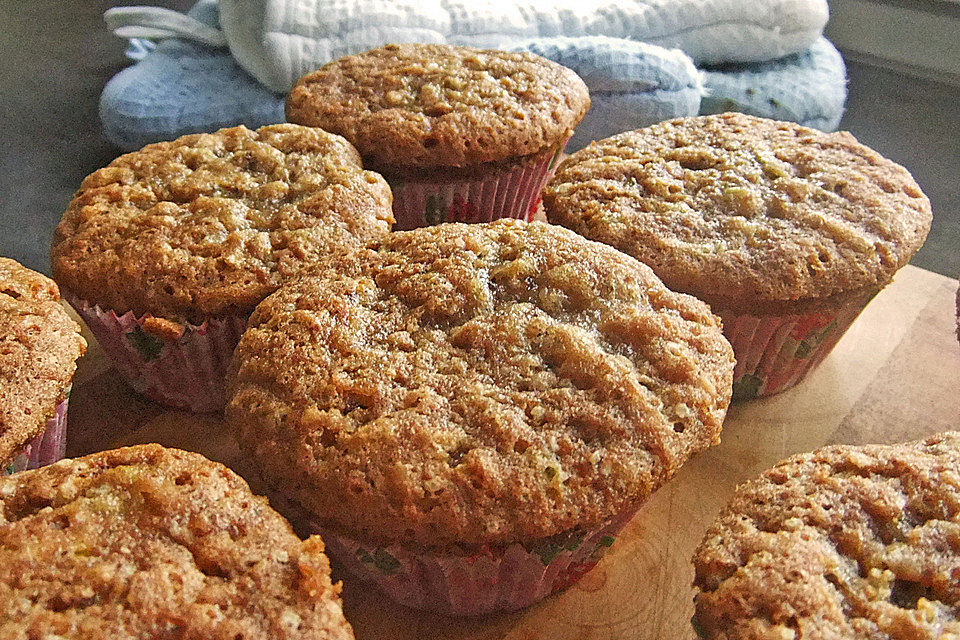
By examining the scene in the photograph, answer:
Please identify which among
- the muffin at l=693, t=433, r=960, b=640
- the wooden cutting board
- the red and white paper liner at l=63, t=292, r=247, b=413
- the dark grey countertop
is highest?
the muffin at l=693, t=433, r=960, b=640

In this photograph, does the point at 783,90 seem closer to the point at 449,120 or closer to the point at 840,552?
the point at 449,120

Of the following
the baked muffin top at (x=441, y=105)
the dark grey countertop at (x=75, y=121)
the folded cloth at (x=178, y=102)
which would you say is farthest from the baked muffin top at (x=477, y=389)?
the dark grey countertop at (x=75, y=121)

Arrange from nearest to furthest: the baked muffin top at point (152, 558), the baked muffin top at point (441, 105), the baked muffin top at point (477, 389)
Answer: the baked muffin top at point (152, 558)
the baked muffin top at point (477, 389)
the baked muffin top at point (441, 105)

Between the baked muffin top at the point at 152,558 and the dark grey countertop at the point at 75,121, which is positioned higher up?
the baked muffin top at the point at 152,558

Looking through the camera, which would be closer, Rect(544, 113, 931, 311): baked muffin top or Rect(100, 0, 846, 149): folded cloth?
Rect(544, 113, 931, 311): baked muffin top

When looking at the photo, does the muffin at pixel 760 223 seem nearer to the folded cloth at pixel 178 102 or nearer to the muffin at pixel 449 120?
the muffin at pixel 449 120

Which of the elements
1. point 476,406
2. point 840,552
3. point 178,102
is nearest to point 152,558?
point 476,406

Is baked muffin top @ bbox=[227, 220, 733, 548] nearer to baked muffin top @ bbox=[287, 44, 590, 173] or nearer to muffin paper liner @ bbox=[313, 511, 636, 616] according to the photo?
muffin paper liner @ bbox=[313, 511, 636, 616]

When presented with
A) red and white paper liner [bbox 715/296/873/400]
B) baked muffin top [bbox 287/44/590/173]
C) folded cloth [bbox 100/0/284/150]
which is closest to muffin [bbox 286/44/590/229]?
baked muffin top [bbox 287/44/590/173]
